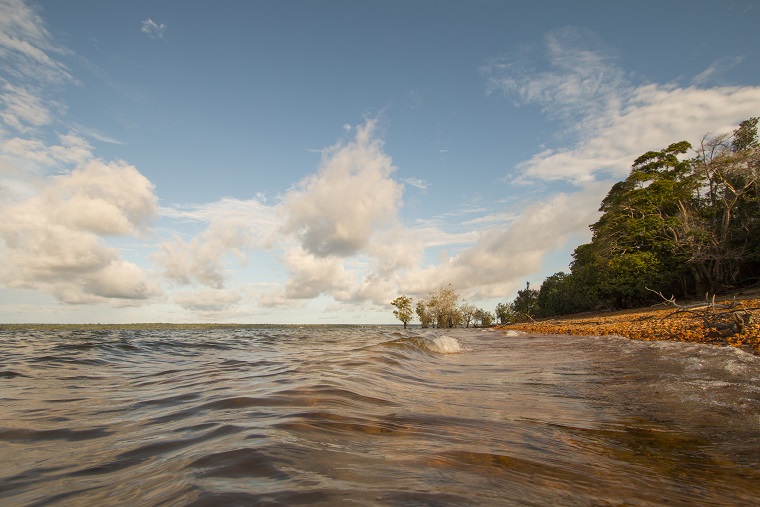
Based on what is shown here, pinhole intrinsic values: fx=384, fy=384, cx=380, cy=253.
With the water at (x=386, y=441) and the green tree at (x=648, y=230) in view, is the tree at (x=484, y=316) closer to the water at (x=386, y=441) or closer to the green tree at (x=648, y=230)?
the green tree at (x=648, y=230)

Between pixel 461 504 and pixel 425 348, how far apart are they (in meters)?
11.4

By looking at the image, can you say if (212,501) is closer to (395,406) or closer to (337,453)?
(337,453)

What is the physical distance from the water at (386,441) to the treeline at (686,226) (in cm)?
2451

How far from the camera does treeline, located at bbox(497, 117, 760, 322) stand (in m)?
23.8

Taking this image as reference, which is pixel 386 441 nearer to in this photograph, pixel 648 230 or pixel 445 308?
pixel 648 230

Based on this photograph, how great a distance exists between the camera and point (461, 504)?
152 cm

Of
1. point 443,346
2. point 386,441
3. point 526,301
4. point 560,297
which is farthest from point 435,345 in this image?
point 526,301

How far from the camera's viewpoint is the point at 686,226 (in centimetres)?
2389

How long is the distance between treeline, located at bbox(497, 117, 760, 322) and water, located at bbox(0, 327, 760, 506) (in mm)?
24514

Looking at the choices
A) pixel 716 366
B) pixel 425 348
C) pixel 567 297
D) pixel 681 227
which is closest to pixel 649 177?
pixel 681 227

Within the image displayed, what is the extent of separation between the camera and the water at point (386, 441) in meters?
1.70

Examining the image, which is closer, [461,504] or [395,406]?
[461,504]

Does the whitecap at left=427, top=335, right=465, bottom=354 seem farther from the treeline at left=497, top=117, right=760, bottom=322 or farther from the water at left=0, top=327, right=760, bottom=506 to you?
the treeline at left=497, top=117, right=760, bottom=322

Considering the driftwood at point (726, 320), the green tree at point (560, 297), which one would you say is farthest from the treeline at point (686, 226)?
the driftwood at point (726, 320)
